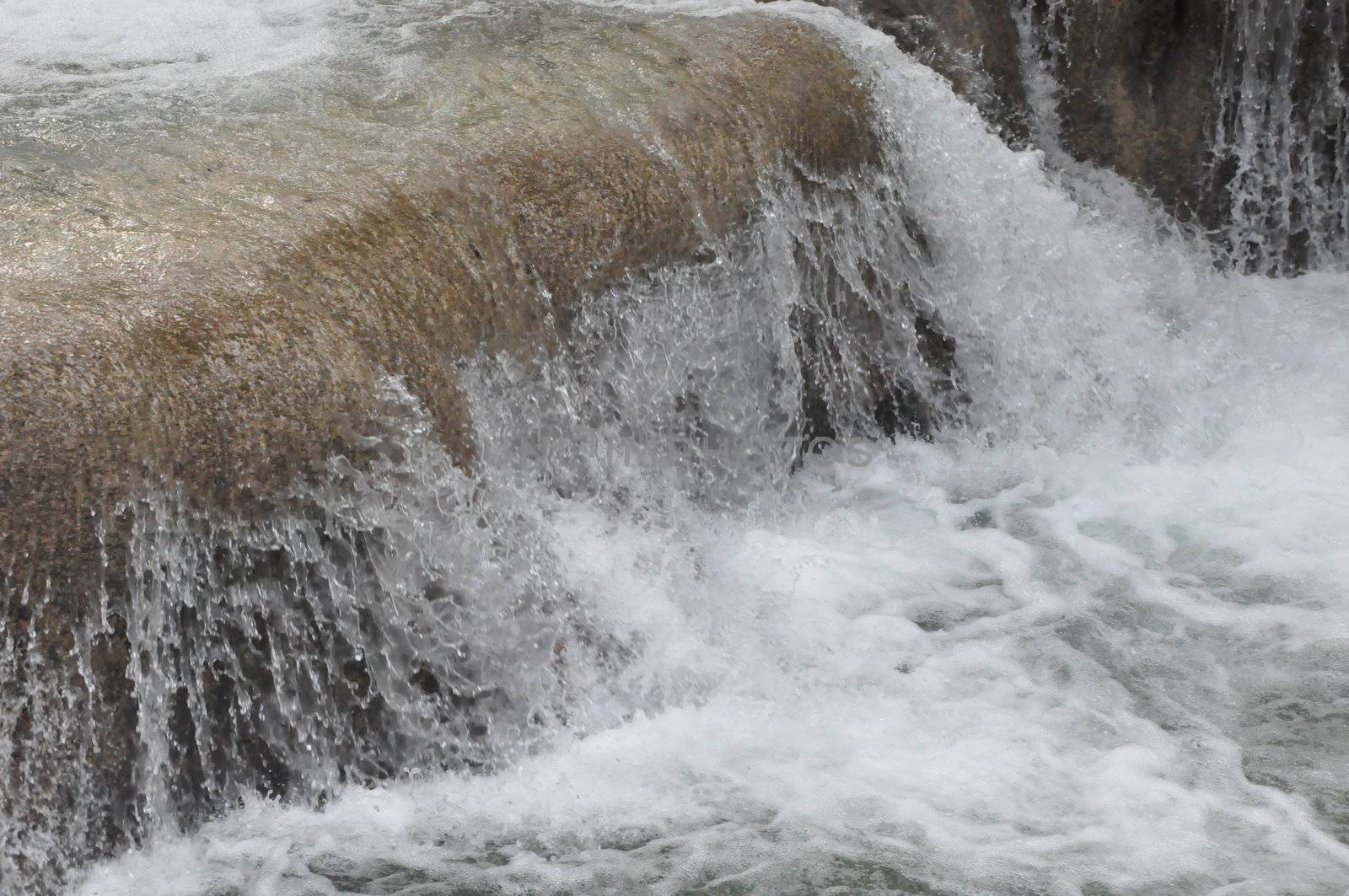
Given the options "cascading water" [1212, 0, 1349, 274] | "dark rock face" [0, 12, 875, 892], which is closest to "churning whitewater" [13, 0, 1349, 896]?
"dark rock face" [0, 12, 875, 892]

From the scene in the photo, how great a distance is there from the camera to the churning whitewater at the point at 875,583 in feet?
10.8

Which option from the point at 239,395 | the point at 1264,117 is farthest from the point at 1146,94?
the point at 239,395

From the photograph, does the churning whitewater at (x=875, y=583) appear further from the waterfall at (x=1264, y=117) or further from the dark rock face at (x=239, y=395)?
the waterfall at (x=1264, y=117)

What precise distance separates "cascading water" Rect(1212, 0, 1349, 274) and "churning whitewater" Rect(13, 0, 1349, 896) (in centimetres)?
38

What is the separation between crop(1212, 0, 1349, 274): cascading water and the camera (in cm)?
563

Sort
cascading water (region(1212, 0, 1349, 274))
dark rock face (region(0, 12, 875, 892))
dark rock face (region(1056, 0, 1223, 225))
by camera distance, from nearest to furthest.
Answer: dark rock face (region(0, 12, 875, 892)), cascading water (region(1212, 0, 1349, 274)), dark rock face (region(1056, 0, 1223, 225))

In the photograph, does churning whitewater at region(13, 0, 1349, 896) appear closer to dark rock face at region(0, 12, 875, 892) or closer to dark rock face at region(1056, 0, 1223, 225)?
dark rock face at region(0, 12, 875, 892)

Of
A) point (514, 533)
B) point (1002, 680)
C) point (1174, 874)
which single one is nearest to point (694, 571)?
point (514, 533)

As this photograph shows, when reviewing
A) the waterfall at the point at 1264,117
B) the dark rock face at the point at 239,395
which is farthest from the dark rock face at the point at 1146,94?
the dark rock face at the point at 239,395

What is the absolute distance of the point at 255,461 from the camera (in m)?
3.34

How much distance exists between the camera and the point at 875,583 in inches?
169

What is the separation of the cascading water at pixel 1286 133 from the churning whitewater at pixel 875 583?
382 millimetres

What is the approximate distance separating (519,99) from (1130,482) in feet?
7.41

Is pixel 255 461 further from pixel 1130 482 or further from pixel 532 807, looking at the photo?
pixel 1130 482
